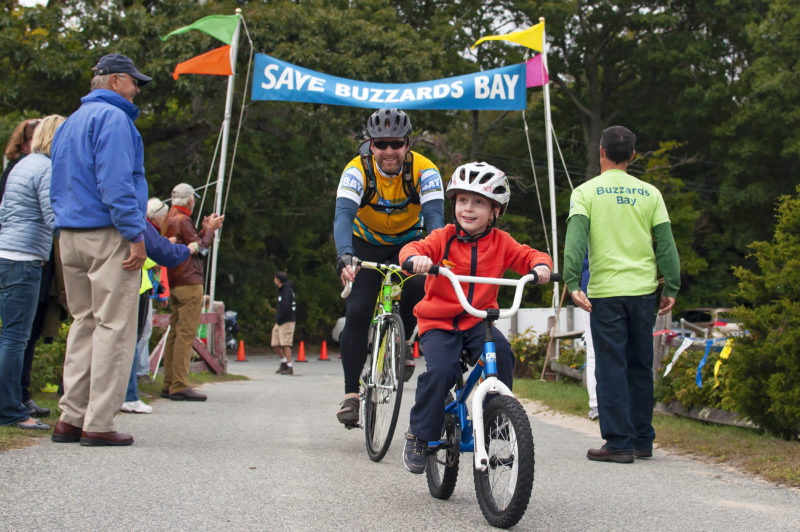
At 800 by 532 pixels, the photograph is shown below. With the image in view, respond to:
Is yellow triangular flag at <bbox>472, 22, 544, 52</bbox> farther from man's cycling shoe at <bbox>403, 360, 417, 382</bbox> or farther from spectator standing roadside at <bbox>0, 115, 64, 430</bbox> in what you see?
man's cycling shoe at <bbox>403, 360, 417, 382</bbox>

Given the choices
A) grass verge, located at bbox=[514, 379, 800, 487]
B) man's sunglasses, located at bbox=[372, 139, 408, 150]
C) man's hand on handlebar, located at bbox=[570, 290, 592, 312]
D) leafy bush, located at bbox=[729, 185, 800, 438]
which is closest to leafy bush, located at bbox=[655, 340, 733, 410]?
grass verge, located at bbox=[514, 379, 800, 487]

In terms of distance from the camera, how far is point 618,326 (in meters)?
6.35

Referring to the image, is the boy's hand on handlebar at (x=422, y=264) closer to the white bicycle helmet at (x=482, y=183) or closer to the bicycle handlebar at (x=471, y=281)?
the bicycle handlebar at (x=471, y=281)

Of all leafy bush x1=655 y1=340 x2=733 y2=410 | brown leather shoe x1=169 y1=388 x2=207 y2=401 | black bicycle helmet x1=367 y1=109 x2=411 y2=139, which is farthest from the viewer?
brown leather shoe x1=169 y1=388 x2=207 y2=401

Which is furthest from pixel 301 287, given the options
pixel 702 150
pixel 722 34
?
pixel 722 34

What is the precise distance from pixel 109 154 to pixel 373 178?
1.64 m

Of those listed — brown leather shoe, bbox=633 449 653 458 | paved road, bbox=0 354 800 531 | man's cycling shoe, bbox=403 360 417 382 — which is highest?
man's cycling shoe, bbox=403 360 417 382

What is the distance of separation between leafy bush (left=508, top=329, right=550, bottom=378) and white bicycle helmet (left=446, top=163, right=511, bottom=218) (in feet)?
33.6

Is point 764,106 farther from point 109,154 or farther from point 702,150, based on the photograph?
point 109,154

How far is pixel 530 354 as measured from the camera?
1513 centimetres

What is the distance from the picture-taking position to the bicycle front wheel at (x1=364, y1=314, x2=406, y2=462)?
225 inches

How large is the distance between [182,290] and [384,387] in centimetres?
425

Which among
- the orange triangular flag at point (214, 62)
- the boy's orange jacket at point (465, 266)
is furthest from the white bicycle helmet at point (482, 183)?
the orange triangular flag at point (214, 62)

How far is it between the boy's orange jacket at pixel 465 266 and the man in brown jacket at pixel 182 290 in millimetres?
5032
